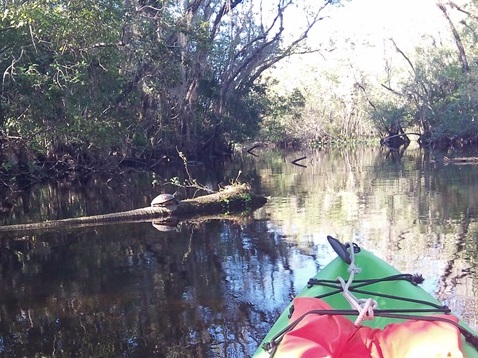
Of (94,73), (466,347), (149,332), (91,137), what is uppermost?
(94,73)

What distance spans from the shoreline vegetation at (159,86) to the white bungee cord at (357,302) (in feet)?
34.7

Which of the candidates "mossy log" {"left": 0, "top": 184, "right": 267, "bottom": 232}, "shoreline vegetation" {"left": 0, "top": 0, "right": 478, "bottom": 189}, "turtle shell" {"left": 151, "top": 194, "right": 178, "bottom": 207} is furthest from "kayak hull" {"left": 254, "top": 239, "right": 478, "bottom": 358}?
"shoreline vegetation" {"left": 0, "top": 0, "right": 478, "bottom": 189}

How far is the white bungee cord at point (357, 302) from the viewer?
320 centimetres

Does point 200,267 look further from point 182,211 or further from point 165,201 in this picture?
point 182,211

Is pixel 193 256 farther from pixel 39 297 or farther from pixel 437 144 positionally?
pixel 437 144

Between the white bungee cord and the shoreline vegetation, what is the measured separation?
1057 cm

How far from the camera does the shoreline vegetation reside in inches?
551

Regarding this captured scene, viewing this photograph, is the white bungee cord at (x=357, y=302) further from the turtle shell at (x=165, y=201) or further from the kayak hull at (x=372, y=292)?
the turtle shell at (x=165, y=201)

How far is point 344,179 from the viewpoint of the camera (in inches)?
718

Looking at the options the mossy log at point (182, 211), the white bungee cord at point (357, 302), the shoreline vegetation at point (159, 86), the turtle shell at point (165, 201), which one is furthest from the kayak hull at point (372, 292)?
the shoreline vegetation at point (159, 86)

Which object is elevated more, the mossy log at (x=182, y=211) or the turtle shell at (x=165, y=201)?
the turtle shell at (x=165, y=201)

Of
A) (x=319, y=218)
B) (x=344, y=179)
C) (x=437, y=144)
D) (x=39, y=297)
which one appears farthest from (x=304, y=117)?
(x=39, y=297)

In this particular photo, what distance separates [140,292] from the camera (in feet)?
20.5

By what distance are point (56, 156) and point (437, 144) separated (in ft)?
89.1
